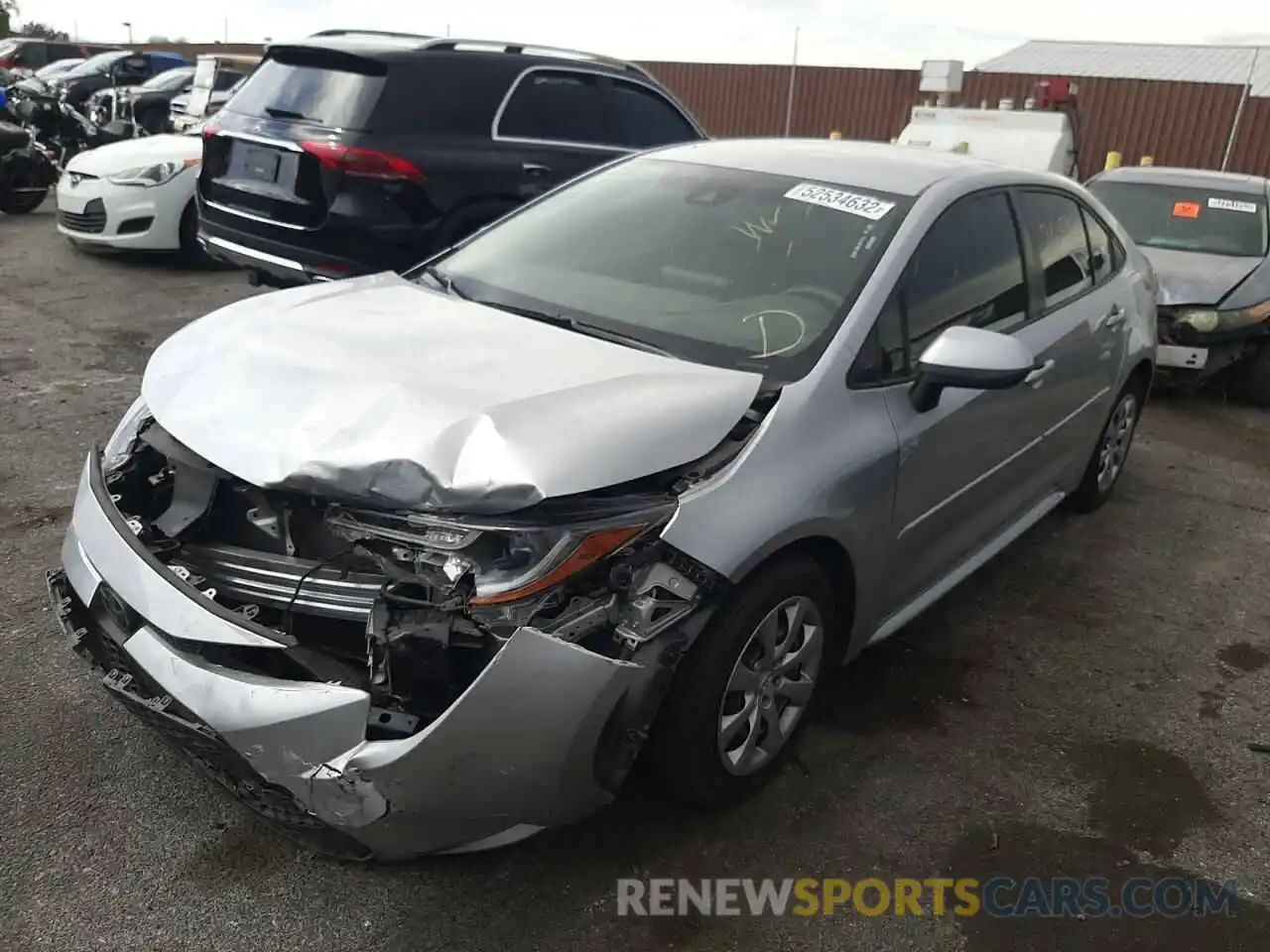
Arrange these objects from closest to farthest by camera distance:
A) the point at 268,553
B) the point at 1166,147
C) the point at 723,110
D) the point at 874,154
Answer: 1. the point at 268,553
2. the point at 874,154
3. the point at 1166,147
4. the point at 723,110

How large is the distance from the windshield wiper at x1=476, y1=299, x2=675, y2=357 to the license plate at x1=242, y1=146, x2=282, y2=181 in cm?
344

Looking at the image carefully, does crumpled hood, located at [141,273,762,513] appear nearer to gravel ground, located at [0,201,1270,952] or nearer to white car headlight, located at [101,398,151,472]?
white car headlight, located at [101,398,151,472]

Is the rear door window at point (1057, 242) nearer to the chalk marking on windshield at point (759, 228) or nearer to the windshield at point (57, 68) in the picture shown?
the chalk marking on windshield at point (759, 228)

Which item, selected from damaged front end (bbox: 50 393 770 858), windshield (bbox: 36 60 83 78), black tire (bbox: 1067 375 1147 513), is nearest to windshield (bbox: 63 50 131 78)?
windshield (bbox: 36 60 83 78)

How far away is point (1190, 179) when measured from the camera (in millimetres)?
7895

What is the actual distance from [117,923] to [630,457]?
1511 mm

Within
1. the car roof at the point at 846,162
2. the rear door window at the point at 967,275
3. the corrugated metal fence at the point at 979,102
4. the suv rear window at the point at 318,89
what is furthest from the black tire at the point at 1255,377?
the corrugated metal fence at the point at 979,102

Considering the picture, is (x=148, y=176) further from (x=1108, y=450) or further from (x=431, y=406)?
(x=1108, y=450)

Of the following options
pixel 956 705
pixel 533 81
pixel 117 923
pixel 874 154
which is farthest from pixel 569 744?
pixel 533 81

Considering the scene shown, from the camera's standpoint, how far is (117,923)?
2252 millimetres

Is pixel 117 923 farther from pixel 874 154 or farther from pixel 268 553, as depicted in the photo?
pixel 874 154

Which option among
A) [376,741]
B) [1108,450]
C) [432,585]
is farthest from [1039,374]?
[376,741]

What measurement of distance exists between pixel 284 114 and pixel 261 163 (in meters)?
0.35

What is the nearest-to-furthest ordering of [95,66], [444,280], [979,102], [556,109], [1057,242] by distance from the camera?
1. [444,280]
2. [1057,242]
3. [556,109]
4. [979,102]
5. [95,66]
